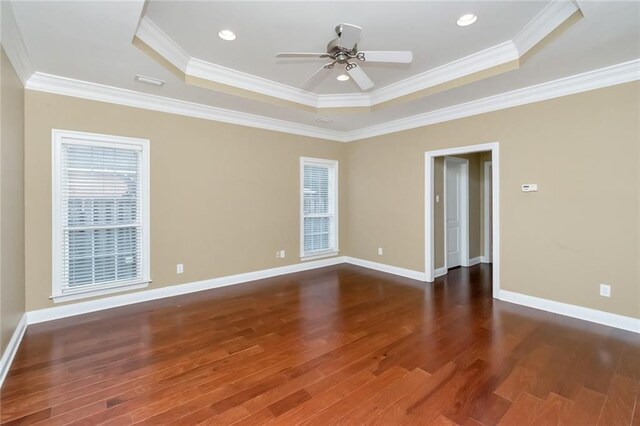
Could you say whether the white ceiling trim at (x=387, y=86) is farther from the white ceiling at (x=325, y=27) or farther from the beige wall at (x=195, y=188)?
→ the beige wall at (x=195, y=188)

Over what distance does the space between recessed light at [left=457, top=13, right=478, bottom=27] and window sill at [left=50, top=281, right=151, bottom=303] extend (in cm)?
460

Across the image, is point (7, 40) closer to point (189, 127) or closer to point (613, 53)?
point (189, 127)

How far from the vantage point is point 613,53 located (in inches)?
112

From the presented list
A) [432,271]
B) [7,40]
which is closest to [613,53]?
[432,271]

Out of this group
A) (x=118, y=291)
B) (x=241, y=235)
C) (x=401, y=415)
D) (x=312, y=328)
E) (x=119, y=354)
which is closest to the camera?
(x=401, y=415)

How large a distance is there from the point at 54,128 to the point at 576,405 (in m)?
5.33

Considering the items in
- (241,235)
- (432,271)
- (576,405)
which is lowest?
(576,405)

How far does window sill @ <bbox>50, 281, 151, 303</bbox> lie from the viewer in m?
3.44

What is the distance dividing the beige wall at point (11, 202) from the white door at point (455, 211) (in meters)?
5.78

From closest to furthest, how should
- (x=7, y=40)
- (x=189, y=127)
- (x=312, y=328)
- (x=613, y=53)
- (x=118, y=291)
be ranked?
(x=7, y=40)
(x=613, y=53)
(x=312, y=328)
(x=118, y=291)
(x=189, y=127)

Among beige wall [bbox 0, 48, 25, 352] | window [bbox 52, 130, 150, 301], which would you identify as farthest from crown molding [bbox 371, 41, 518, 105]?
beige wall [bbox 0, 48, 25, 352]

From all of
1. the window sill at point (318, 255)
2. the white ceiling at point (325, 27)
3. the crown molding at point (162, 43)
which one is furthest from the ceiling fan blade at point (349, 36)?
the window sill at point (318, 255)

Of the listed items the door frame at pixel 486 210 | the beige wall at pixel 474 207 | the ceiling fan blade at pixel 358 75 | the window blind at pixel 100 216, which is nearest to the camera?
the ceiling fan blade at pixel 358 75

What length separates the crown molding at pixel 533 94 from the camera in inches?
123
